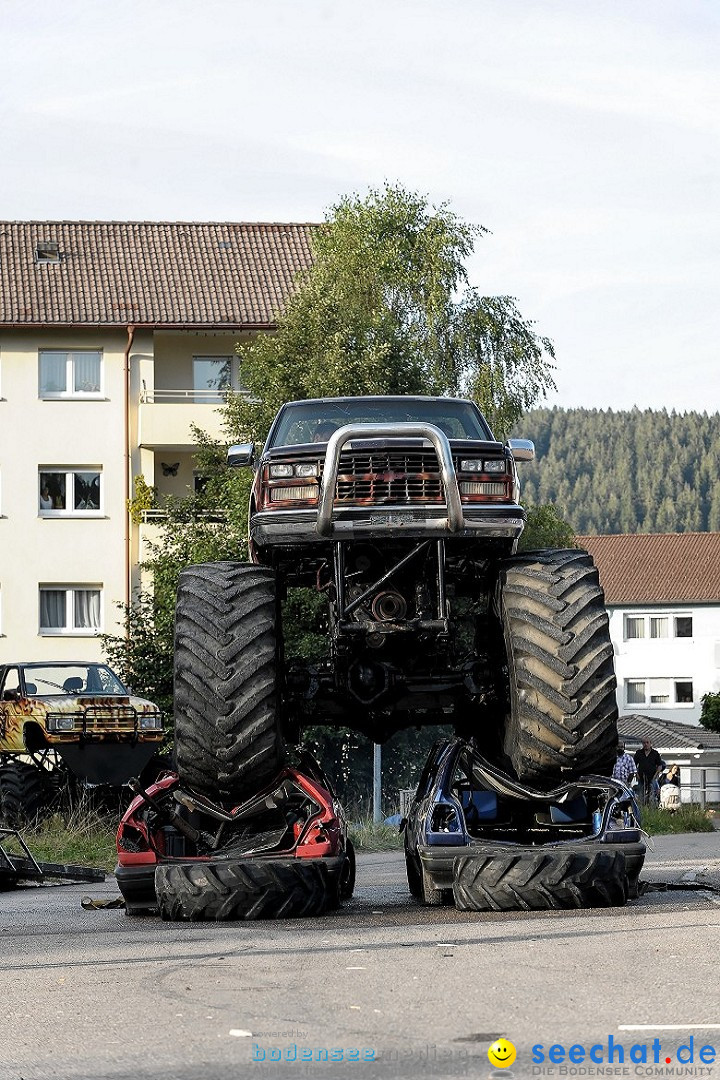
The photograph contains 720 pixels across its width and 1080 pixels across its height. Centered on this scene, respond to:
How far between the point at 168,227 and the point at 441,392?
13.8 meters

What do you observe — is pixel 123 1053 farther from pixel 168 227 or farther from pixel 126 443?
pixel 168 227

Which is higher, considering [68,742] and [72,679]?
[72,679]

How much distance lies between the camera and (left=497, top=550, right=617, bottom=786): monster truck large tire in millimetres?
12008

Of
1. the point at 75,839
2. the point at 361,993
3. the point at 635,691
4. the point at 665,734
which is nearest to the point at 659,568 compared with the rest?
the point at 635,691

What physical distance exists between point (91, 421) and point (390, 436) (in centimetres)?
3684

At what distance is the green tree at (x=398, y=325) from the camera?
41.1 metres

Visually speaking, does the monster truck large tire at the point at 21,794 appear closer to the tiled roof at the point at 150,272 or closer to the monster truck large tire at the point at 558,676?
the monster truck large tire at the point at 558,676

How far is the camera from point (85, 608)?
4809 cm

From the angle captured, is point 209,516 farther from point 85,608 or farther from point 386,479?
point 386,479

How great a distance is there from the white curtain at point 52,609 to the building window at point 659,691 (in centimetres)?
4189

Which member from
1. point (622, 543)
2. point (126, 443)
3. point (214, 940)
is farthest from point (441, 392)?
point (622, 543)

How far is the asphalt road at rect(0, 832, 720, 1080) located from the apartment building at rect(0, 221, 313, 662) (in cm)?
3567

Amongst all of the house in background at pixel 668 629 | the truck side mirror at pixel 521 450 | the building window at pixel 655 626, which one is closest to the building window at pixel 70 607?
the truck side mirror at pixel 521 450

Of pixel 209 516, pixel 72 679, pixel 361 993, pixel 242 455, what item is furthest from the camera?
pixel 209 516
